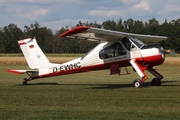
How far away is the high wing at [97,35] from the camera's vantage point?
48.0 feet

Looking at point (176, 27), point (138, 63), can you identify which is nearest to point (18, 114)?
point (138, 63)

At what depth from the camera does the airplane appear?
16.0 metres

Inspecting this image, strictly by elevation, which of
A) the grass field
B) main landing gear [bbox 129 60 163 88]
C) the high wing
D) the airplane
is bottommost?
the grass field

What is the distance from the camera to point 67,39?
104m

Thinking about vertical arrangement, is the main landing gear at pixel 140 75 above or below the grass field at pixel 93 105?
above

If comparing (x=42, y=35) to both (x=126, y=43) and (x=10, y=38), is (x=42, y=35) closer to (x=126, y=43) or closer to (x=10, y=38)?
(x=10, y=38)

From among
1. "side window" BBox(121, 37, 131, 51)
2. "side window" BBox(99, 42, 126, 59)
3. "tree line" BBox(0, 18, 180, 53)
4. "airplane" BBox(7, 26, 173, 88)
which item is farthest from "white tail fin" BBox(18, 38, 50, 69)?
"tree line" BBox(0, 18, 180, 53)

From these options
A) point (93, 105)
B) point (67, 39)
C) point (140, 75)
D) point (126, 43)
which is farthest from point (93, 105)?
point (67, 39)

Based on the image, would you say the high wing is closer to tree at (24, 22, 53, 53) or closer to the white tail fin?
the white tail fin

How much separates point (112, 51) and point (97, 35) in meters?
1.04

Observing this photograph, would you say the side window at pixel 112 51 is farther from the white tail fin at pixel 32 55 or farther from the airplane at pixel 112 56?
the white tail fin at pixel 32 55

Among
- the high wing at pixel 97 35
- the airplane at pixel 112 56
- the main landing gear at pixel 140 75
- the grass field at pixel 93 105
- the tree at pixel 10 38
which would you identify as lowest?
the grass field at pixel 93 105

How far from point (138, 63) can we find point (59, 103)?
5776 millimetres

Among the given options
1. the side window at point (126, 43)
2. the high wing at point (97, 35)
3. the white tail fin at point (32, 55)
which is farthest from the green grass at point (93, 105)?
the white tail fin at point (32, 55)
